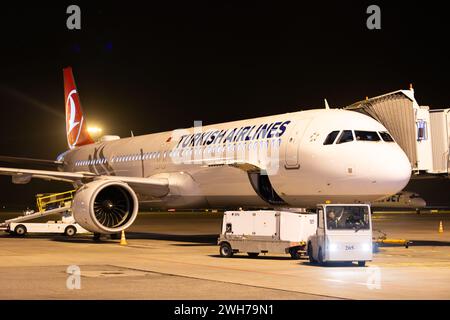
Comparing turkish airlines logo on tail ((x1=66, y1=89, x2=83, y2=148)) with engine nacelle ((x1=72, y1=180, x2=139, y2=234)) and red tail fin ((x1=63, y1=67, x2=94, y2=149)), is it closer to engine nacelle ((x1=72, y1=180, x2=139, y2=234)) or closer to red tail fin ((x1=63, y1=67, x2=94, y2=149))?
red tail fin ((x1=63, y1=67, x2=94, y2=149))

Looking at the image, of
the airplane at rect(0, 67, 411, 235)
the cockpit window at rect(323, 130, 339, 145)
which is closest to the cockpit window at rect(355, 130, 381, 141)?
the airplane at rect(0, 67, 411, 235)

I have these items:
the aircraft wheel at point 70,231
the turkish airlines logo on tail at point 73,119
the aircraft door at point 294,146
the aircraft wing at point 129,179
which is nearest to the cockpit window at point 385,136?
the aircraft door at point 294,146

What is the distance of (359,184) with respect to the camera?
20.8 m

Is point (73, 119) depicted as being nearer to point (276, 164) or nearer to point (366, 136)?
point (276, 164)

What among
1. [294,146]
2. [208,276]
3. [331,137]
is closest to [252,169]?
[294,146]

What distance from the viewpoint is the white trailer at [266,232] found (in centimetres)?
1891

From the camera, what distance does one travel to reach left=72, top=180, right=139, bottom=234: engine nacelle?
24.8 meters

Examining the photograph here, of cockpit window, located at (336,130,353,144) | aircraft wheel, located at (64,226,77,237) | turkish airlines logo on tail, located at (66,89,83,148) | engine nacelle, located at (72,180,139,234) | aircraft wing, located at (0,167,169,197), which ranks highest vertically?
turkish airlines logo on tail, located at (66,89,83,148)

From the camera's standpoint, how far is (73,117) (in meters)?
40.6

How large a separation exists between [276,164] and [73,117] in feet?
67.5

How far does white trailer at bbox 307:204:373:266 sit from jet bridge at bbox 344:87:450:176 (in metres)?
6.12

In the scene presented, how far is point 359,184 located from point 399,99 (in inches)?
158
